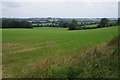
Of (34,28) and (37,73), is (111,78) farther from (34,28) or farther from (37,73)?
(34,28)

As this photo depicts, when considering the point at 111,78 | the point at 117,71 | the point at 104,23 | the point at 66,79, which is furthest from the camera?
the point at 104,23

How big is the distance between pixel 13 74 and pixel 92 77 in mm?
2570

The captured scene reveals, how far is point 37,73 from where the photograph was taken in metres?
6.67

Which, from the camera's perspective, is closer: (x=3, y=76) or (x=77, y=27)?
(x=3, y=76)

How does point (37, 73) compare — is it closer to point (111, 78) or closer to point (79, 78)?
point (79, 78)

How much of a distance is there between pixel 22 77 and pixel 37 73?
44cm

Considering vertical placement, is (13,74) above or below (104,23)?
below

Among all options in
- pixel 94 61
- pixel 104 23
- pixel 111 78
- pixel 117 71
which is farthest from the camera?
pixel 104 23

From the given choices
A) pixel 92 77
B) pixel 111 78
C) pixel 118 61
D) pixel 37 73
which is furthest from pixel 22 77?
pixel 118 61

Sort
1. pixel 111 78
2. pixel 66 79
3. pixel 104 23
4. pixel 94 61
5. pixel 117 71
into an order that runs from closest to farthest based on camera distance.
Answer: pixel 66 79, pixel 111 78, pixel 117 71, pixel 94 61, pixel 104 23

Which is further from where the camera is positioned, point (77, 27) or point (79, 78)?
point (77, 27)

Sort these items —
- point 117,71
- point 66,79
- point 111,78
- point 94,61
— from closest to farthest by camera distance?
point 66,79, point 111,78, point 117,71, point 94,61

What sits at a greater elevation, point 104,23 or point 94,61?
point 104,23

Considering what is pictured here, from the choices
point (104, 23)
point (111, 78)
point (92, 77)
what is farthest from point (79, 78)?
point (104, 23)
